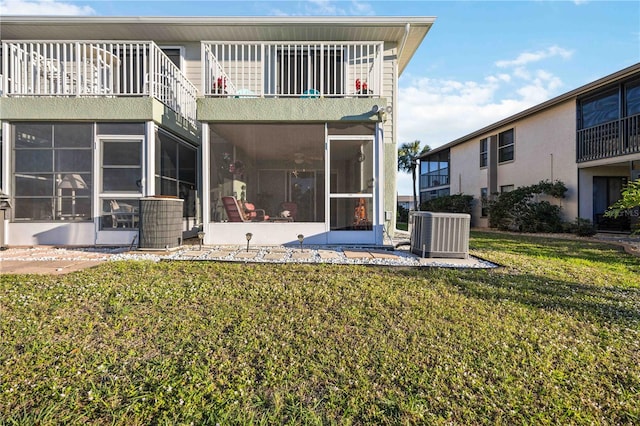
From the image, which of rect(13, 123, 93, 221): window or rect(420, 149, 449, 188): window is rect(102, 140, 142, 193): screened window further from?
rect(420, 149, 449, 188): window

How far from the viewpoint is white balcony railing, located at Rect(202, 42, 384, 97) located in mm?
6691

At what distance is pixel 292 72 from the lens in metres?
7.89

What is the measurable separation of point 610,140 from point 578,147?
3.91 feet

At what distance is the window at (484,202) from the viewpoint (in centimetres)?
1592

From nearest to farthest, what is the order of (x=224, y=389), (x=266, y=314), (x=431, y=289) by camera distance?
1. (x=224, y=389)
2. (x=266, y=314)
3. (x=431, y=289)

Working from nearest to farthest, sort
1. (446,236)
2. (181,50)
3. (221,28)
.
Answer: (446,236), (221,28), (181,50)

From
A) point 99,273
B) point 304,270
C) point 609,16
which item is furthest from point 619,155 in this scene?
point 99,273

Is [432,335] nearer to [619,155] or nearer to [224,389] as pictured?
[224,389]

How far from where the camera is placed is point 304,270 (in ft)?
15.1

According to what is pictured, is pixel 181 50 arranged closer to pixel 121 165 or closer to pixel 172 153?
pixel 172 153

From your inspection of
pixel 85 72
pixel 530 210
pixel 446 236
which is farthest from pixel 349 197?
pixel 530 210

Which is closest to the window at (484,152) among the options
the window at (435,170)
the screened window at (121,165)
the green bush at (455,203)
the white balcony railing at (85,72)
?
the green bush at (455,203)

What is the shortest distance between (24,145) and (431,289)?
8537 millimetres

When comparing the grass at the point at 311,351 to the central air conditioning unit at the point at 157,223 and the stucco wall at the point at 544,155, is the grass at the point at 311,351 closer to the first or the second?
the central air conditioning unit at the point at 157,223
